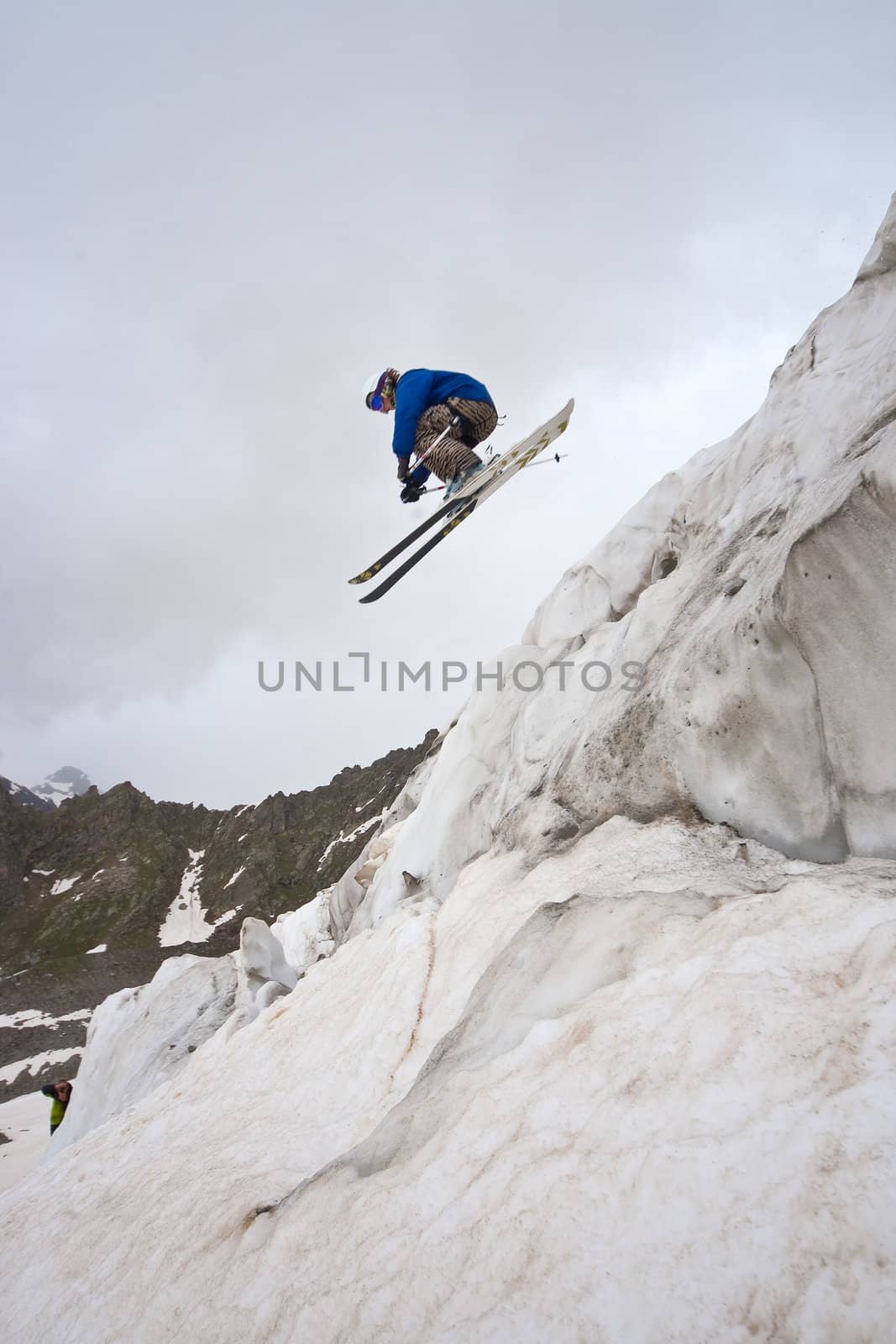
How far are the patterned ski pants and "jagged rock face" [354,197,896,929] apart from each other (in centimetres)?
465

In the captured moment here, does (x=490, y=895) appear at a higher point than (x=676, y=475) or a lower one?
lower

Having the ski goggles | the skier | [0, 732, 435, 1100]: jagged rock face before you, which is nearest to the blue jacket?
the skier

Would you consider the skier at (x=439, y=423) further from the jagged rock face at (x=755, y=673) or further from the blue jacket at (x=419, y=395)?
the jagged rock face at (x=755, y=673)

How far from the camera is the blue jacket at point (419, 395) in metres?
13.1

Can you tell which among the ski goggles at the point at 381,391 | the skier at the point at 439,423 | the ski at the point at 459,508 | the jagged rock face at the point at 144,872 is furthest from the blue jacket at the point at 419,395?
the jagged rock face at the point at 144,872

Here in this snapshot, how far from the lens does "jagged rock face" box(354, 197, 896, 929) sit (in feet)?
19.5

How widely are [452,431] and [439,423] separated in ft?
1.00

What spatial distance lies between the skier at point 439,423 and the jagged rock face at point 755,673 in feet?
15.2

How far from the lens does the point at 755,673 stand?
689 centimetres

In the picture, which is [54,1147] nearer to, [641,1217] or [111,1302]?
[111,1302]

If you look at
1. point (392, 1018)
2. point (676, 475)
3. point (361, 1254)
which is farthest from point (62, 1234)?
point (676, 475)

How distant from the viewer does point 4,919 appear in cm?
10631

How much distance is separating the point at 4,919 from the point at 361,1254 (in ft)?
429

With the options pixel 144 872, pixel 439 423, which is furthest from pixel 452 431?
pixel 144 872
